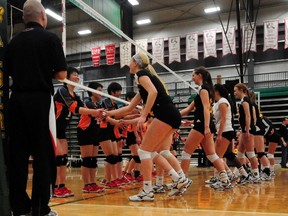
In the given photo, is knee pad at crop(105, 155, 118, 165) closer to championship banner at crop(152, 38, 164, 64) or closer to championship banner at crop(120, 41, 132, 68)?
championship banner at crop(120, 41, 132, 68)

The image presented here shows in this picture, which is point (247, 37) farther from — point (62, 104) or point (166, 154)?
point (62, 104)

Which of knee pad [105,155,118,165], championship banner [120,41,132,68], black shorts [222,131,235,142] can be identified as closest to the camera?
knee pad [105,155,118,165]

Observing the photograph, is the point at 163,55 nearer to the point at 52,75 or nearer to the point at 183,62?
the point at 183,62

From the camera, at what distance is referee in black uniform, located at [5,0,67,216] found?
2.49m

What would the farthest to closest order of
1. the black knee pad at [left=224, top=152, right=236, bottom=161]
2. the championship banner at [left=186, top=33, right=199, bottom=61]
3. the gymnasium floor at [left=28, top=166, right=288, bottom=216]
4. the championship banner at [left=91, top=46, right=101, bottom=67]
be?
the championship banner at [left=91, top=46, right=101, bottom=67], the championship banner at [left=186, top=33, right=199, bottom=61], the black knee pad at [left=224, top=152, right=236, bottom=161], the gymnasium floor at [left=28, top=166, right=288, bottom=216]

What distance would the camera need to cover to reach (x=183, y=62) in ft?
71.3

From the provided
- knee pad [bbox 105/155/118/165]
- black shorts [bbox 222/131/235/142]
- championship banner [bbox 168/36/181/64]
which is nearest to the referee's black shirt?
knee pad [bbox 105/155/118/165]

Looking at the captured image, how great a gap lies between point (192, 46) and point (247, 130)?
46.1 ft

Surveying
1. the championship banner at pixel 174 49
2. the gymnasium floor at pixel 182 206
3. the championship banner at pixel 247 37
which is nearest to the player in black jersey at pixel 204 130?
the gymnasium floor at pixel 182 206

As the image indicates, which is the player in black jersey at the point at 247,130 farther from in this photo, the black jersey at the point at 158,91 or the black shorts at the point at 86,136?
the black shorts at the point at 86,136

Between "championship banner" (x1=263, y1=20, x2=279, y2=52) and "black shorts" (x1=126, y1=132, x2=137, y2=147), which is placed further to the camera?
"championship banner" (x1=263, y1=20, x2=279, y2=52)

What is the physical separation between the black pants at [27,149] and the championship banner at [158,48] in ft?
59.9

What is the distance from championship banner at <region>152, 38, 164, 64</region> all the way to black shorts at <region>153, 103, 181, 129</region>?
53.8 ft

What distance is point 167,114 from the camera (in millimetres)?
4270
